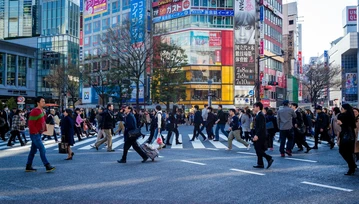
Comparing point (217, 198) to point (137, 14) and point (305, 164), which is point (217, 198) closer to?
point (305, 164)

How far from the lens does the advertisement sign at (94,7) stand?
6612 centimetres

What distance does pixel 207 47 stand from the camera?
53469 millimetres

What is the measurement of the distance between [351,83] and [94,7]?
51.6m

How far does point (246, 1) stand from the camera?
54250 millimetres

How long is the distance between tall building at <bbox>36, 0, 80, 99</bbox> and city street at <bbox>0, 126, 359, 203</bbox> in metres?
66.1

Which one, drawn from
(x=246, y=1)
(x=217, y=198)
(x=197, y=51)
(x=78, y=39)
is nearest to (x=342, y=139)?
(x=217, y=198)

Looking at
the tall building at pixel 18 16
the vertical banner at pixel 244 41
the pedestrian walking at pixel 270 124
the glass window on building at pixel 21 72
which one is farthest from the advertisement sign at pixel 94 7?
Result: the pedestrian walking at pixel 270 124

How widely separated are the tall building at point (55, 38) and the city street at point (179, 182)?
2603 inches

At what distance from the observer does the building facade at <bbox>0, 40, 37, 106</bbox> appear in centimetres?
5731

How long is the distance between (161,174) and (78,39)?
74.6 metres

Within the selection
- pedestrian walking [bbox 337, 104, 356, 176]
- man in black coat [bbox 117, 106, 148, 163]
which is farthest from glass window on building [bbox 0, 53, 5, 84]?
pedestrian walking [bbox 337, 104, 356, 176]

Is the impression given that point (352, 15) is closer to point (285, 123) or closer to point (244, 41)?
point (244, 41)

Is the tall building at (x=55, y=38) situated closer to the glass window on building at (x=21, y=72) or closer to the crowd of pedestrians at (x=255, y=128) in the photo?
the glass window on building at (x=21, y=72)

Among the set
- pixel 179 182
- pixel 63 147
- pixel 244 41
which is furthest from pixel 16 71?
pixel 179 182
